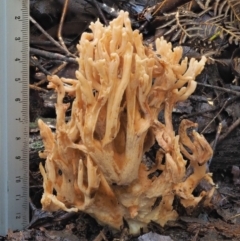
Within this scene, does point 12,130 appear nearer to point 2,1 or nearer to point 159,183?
point 2,1

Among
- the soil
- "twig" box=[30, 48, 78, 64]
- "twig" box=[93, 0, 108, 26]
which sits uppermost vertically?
"twig" box=[93, 0, 108, 26]

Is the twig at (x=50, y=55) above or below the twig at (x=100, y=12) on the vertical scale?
below

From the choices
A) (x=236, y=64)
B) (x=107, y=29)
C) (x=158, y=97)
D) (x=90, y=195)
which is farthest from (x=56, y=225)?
(x=236, y=64)

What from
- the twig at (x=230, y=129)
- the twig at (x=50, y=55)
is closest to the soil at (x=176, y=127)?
the twig at (x=230, y=129)

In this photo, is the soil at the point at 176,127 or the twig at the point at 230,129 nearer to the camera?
the soil at the point at 176,127

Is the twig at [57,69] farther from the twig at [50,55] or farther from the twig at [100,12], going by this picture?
the twig at [100,12]

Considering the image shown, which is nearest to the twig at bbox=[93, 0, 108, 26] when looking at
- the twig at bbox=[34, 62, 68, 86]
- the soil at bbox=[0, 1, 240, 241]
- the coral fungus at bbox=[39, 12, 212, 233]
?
the soil at bbox=[0, 1, 240, 241]

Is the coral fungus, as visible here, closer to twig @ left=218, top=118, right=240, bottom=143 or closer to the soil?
the soil
